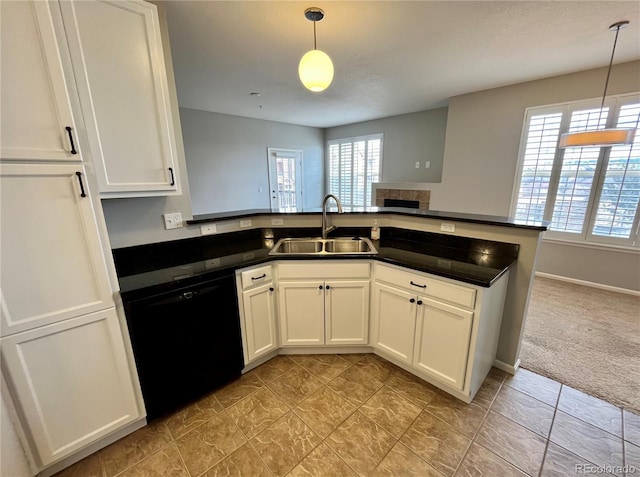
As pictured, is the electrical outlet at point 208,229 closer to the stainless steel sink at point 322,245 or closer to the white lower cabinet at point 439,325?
the stainless steel sink at point 322,245

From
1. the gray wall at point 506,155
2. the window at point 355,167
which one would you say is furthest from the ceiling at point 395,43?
the window at point 355,167

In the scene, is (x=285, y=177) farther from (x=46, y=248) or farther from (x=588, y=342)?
(x=588, y=342)

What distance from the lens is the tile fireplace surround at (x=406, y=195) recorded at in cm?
488

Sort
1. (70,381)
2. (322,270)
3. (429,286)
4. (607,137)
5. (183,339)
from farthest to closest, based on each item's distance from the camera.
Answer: (607,137)
(322,270)
(429,286)
(183,339)
(70,381)

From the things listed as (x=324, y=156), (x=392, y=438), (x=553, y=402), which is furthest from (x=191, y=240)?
(x=324, y=156)

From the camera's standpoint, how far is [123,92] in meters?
1.47

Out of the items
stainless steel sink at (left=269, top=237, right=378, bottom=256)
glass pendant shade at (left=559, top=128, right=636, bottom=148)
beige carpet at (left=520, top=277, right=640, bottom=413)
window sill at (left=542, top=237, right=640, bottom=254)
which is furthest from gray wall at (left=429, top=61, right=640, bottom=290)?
stainless steel sink at (left=269, top=237, right=378, bottom=256)

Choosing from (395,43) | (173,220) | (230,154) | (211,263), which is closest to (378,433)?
(211,263)

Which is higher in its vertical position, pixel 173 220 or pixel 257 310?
pixel 173 220

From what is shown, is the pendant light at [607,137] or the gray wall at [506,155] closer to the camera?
the pendant light at [607,137]

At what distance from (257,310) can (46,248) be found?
47.2 inches

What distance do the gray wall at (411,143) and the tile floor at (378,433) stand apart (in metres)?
4.36

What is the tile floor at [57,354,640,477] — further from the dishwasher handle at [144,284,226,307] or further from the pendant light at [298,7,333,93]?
the pendant light at [298,7,333,93]

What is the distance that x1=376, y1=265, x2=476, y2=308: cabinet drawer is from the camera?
5.16 ft
